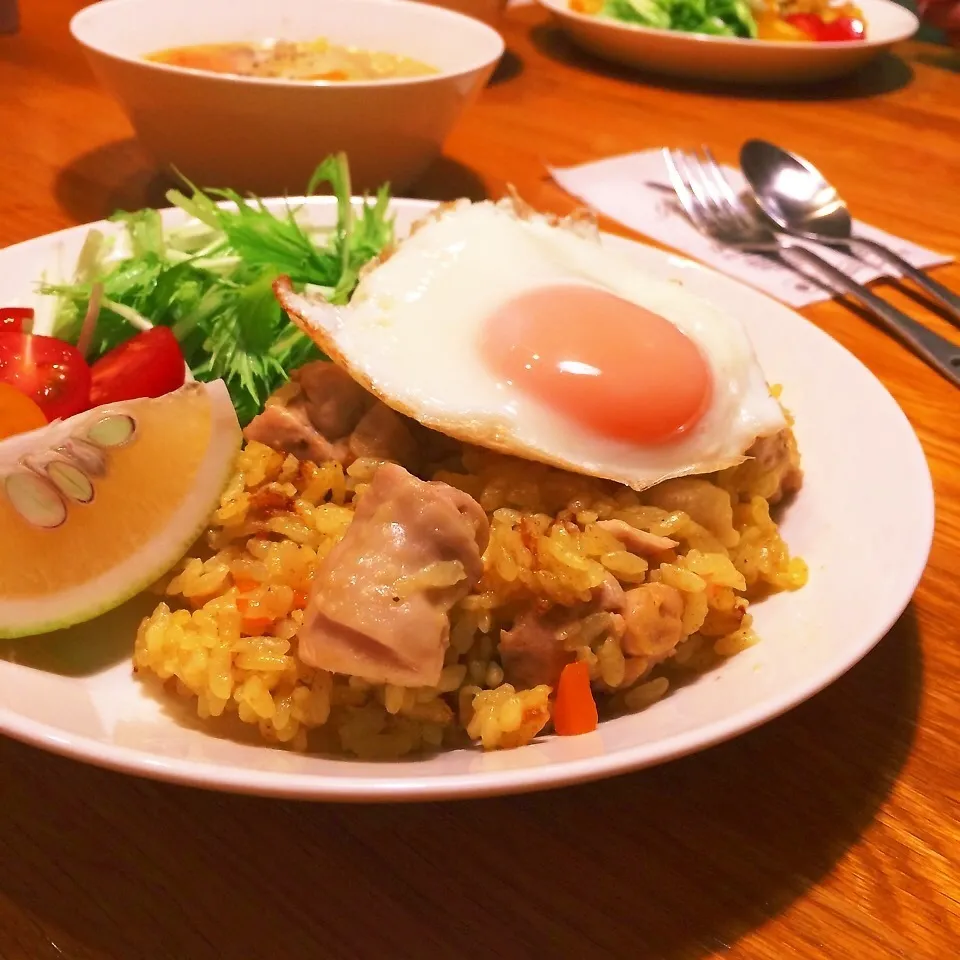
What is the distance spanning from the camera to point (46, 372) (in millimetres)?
1786

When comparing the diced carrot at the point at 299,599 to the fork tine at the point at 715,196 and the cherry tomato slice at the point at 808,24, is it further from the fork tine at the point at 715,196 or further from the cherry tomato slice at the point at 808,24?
the cherry tomato slice at the point at 808,24

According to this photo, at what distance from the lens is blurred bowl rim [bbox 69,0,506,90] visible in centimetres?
256

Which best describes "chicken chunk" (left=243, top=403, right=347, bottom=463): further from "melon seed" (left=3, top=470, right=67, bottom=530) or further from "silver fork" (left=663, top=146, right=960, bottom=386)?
"silver fork" (left=663, top=146, right=960, bottom=386)

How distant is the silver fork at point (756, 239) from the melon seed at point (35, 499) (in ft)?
7.07

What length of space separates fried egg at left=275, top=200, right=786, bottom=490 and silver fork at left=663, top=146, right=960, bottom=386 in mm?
985

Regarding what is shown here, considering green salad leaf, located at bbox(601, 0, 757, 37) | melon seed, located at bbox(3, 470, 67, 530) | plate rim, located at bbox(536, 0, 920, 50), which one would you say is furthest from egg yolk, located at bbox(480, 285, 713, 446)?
green salad leaf, located at bbox(601, 0, 757, 37)

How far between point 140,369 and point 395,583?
0.88 meters

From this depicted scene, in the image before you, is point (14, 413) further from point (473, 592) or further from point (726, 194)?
point (726, 194)

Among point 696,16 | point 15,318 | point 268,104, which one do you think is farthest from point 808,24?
point 15,318

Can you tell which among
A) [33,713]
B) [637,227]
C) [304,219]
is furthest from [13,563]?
[637,227]

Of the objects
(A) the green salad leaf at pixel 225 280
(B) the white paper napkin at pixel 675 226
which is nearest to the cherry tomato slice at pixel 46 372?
(A) the green salad leaf at pixel 225 280

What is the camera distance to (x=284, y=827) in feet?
4.18

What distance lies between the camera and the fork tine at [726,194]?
3254mm

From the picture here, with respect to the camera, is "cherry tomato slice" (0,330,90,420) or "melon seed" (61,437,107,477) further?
"cherry tomato slice" (0,330,90,420)
